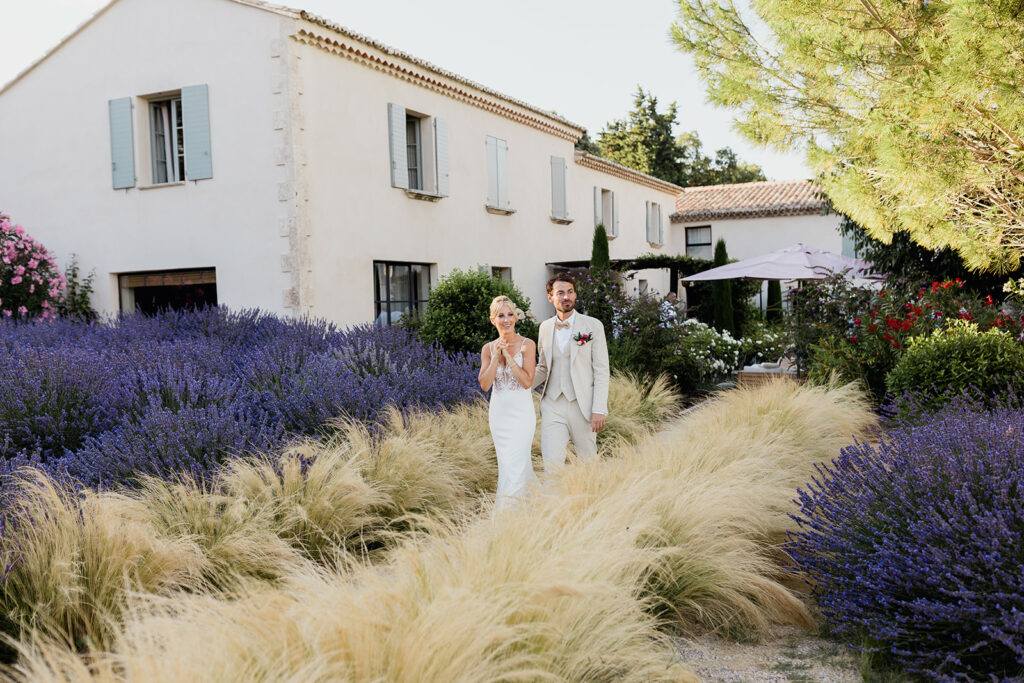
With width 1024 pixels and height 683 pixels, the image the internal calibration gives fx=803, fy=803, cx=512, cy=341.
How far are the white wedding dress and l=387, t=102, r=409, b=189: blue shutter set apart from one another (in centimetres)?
906

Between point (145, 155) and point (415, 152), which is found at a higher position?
point (415, 152)

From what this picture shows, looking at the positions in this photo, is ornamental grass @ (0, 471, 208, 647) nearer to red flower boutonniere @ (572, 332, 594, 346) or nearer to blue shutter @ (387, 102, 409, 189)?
red flower boutonniere @ (572, 332, 594, 346)

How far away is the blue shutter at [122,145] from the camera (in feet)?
41.1

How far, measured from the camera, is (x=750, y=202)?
1113 inches

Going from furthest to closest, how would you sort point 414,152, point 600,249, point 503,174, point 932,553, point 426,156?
point 600,249, point 503,174, point 414,152, point 426,156, point 932,553

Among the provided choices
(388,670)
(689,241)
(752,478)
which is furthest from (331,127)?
(689,241)

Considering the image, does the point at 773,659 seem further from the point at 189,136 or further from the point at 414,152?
the point at 414,152

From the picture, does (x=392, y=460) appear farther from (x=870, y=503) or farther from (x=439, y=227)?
(x=439, y=227)

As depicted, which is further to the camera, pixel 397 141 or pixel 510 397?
pixel 397 141

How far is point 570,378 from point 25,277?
1055cm

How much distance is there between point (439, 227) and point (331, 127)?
3.14m

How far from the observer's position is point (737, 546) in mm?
4016

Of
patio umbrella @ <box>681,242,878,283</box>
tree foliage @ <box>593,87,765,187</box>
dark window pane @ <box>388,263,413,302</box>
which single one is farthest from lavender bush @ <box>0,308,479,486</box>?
tree foliage @ <box>593,87,765,187</box>

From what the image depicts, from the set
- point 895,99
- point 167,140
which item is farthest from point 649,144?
point 895,99
